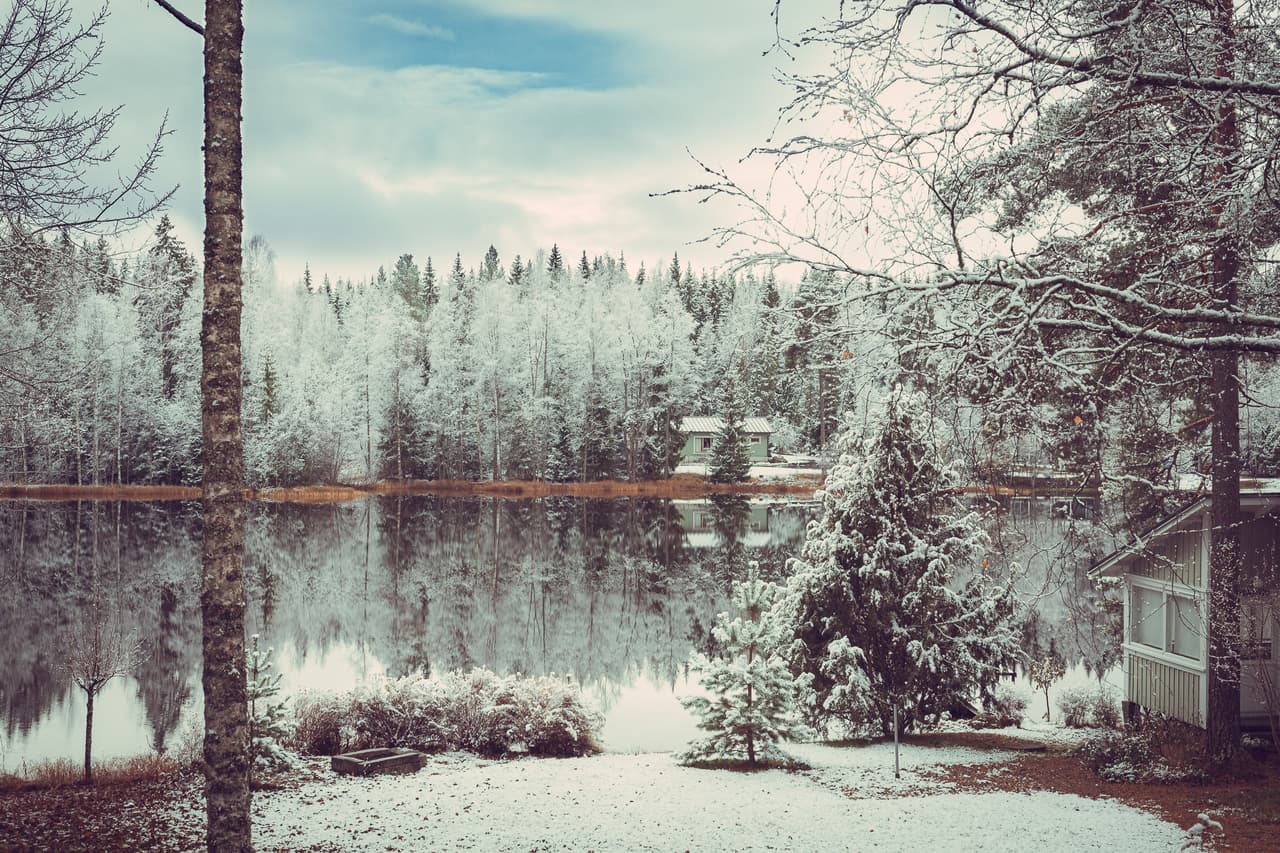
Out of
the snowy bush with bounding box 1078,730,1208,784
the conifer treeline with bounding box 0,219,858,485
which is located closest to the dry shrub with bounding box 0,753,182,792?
the snowy bush with bounding box 1078,730,1208,784

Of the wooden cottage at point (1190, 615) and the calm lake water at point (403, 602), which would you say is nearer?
the wooden cottage at point (1190, 615)

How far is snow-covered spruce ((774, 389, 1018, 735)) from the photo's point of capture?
43.9 feet

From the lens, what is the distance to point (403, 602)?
24.2 m

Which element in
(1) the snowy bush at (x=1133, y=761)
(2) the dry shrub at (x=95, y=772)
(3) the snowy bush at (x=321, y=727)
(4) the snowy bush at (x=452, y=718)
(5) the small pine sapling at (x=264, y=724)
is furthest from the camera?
(4) the snowy bush at (x=452, y=718)

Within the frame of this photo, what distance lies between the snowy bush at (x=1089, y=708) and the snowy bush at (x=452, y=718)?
8562 millimetres

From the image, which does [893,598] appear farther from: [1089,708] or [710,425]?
[710,425]

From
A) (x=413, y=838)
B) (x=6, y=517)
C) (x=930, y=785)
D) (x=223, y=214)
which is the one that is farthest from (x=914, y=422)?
(x=6, y=517)

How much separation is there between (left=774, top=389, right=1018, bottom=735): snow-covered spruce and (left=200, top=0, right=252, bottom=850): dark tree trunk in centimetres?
1003

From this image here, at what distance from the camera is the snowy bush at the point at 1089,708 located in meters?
15.4

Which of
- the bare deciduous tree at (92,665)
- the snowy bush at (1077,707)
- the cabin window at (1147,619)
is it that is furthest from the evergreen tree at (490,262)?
the cabin window at (1147,619)

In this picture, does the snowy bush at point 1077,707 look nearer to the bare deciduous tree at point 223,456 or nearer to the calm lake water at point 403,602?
the calm lake water at point 403,602

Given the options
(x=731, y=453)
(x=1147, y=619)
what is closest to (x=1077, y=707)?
(x=1147, y=619)

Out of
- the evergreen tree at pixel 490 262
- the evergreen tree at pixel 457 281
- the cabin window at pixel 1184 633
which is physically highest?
the evergreen tree at pixel 490 262

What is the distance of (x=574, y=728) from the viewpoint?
1364 cm
